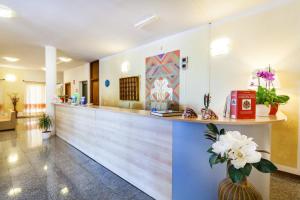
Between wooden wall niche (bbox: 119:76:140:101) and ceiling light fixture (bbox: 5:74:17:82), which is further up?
ceiling light fixture (bbox: 5:74:17:82)

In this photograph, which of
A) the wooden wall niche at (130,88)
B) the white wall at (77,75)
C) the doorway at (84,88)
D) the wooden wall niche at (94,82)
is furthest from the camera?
the doorway at (84,88)

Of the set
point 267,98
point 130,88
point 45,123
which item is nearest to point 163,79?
point 130,88

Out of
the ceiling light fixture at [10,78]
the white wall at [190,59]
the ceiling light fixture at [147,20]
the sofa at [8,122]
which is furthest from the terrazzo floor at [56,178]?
the ceiling light fixture at [10,78]

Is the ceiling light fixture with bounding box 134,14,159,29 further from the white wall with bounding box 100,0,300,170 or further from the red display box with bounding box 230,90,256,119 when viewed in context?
the red display box with bounding box 230,90,256,119

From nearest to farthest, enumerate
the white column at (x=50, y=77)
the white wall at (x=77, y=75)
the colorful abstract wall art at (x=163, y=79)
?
the colorful abstract wall art at (x=163, y=79)
the white column at (x=50, y=77)
the white wall at (x=77, y=75)

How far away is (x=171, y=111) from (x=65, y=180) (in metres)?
1.95

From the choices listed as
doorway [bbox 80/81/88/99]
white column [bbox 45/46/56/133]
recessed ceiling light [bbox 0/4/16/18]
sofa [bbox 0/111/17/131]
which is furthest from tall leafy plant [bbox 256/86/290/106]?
doorway [bbox 80/81/88/99]

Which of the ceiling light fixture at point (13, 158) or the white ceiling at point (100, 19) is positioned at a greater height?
the white ceiling at point (100, 19)

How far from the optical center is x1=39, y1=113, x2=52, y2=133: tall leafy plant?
5.00 m

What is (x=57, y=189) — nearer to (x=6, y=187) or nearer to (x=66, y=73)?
(x=6, y=187)

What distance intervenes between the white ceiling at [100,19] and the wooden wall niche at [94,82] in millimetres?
2397

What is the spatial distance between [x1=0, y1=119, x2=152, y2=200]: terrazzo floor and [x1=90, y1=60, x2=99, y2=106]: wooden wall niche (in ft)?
12.4

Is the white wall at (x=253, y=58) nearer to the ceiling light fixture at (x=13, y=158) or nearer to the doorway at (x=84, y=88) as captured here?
the ceiling light fixture at (x=13, y=158)

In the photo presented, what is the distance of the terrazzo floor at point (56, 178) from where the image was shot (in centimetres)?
216
